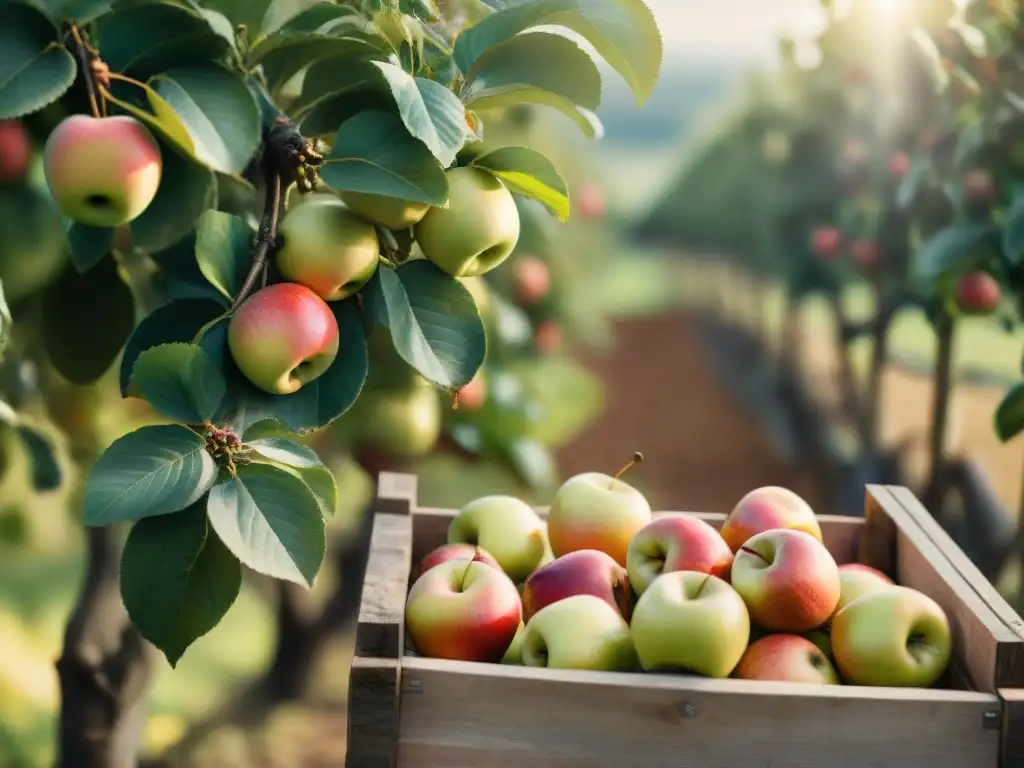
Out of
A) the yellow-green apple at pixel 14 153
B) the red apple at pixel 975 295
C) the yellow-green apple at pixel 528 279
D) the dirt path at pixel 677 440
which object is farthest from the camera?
the dirt path at pixel 677 440

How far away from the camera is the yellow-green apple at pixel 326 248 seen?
107 centimetres

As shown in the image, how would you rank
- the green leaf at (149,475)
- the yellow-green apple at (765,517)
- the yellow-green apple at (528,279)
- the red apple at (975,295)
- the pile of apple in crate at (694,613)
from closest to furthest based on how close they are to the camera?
the green leaf at (149,475), the pile of apple in crate at (694,613), the yellow-green apple at (765,517), the red apple at (975,295), the yellow-green apple at (528,279)

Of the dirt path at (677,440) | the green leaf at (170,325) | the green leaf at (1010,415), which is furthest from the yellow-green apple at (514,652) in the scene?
the dirt path at (677,440)

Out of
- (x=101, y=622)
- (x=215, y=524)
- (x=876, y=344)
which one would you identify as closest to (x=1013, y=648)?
(x=215, y=524)

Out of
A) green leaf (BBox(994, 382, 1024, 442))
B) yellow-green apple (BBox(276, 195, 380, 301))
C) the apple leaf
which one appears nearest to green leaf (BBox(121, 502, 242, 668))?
the apple leaf

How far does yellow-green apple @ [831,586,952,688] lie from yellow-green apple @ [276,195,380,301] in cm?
57

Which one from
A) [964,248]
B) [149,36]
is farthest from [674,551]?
[964,248]

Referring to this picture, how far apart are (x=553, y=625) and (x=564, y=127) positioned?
16.0ft

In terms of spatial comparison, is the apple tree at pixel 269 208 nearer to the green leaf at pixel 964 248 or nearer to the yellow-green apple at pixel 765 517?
the yellow-green apple at pixel 765 517

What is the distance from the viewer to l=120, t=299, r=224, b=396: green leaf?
1.10 meters

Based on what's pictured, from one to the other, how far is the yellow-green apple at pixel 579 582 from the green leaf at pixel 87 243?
55 centimetres

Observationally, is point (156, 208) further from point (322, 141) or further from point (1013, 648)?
point (1013, 648)

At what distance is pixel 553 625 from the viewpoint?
1.17m

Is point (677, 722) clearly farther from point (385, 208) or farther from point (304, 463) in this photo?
point (385, 208)
